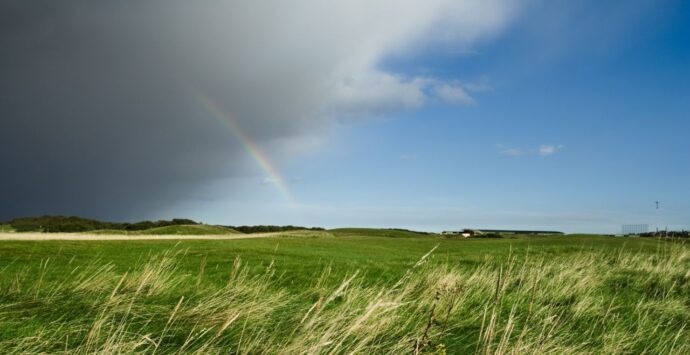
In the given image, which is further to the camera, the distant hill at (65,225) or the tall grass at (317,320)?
the distant hill at (65,225)

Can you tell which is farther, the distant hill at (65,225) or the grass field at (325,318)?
the distant hill at (65,225)

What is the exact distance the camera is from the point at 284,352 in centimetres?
391

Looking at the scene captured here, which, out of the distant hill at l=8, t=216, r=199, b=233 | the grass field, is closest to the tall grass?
the grass field

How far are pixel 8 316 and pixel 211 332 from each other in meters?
2.58

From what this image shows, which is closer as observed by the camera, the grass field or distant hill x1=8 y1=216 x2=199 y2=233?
the grass field

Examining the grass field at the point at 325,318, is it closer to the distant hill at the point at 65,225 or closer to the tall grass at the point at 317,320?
the tall grass at the point at 317,320

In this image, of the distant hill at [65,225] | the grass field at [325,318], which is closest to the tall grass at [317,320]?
the grass field at [325,318]

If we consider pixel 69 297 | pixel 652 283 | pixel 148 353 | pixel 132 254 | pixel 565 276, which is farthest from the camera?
pixel 132 254

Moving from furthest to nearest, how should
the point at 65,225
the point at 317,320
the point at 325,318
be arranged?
the point at 65,225 < the point at 325,318 < the point at 317,320

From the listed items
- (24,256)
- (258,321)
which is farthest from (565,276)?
(24,256)

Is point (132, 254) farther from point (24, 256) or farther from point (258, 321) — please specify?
point (258, 321)

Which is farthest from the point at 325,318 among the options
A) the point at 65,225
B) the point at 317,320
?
the point at 65,225

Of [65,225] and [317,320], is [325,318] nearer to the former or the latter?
[317,320]

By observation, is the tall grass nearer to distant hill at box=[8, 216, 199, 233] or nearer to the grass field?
the grass field
